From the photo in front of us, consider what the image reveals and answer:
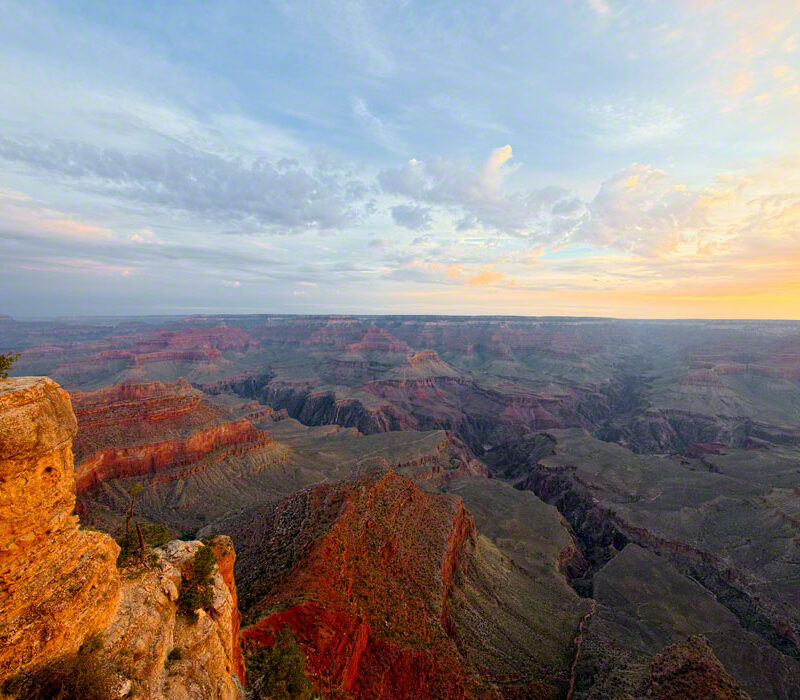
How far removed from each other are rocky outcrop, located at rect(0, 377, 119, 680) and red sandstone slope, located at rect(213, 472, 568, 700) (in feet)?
47.0

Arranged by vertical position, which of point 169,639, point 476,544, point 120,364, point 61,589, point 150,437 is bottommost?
point 120,364

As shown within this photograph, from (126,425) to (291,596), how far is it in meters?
59.7

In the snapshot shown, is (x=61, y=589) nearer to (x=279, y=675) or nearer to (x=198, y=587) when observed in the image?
(x=198, y=587)

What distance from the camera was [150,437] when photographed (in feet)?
231

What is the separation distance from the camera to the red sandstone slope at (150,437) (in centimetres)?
6244

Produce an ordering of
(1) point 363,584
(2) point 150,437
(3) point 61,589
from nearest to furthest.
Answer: (3) point 61,589, (1) point 363,584, (2) point 150,437

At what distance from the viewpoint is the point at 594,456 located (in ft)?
300

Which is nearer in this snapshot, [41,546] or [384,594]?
[41,546]

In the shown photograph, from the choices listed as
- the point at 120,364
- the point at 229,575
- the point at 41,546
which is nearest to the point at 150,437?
the point at 229,575

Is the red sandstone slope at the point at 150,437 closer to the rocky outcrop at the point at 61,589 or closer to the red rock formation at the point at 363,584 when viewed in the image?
the red rock formation at the point at 363,584

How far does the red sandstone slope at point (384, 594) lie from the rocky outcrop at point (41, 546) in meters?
14.3

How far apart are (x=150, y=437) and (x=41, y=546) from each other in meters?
69.0

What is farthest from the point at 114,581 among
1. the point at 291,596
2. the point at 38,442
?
the point at 291,596

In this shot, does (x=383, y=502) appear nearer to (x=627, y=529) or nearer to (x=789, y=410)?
(x=627, y=529)
